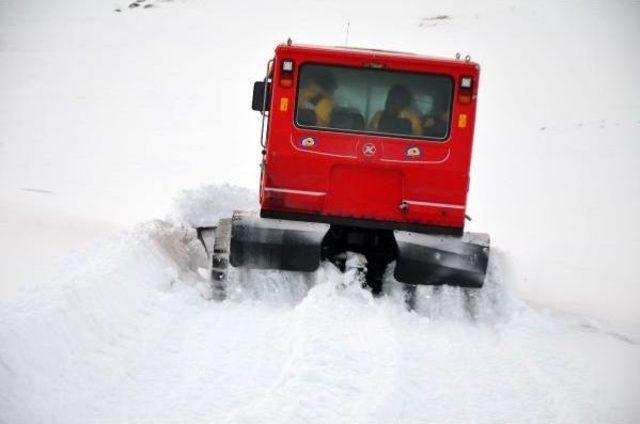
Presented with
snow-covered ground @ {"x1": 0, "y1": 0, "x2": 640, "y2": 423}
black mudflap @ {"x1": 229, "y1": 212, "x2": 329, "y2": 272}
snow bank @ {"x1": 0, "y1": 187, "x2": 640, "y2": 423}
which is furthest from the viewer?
black mudflap @ {"x1": 229, "y1": 212, "x2": 329, "y2": 272}

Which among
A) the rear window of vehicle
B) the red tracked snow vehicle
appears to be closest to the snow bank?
the red tracked snow vehicle

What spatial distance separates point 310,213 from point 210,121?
24.7m

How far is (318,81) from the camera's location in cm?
725

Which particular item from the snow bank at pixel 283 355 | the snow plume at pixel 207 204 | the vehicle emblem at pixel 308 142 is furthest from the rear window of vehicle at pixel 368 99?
the snow plume at pixel 207 204

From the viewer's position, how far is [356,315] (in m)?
6.23

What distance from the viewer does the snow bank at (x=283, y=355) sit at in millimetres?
4270

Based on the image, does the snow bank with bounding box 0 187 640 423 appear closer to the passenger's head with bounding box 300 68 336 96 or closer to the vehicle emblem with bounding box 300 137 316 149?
the vehicle emblem with bounding box 300 137 316 149

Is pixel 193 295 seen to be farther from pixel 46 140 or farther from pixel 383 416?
pixel 46 140

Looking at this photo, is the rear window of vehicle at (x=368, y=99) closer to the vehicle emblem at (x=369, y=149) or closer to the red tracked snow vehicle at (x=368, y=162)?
the red tracked snow vehicle at (x=368, y=162)

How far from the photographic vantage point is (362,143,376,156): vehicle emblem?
7.19m

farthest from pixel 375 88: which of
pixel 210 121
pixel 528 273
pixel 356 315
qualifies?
pixel 210 121

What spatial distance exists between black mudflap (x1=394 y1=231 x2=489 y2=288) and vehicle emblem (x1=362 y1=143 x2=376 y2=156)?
80cm

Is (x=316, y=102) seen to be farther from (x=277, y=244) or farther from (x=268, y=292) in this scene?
(x=268, y=292)

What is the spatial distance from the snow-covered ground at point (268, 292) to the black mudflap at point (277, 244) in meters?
0.28
